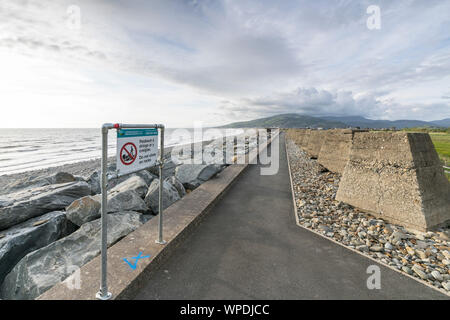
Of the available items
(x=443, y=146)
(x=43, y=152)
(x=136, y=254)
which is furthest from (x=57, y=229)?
(x=443, y=146)

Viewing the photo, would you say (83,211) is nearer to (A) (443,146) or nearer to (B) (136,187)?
(B) (136,187)

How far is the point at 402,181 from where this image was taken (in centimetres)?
408

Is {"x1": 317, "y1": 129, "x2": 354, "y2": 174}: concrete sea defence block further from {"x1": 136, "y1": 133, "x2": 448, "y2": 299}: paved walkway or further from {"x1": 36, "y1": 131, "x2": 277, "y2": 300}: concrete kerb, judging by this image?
{"x1": 36, "y1": 131, "x2": 277, "y2": 300}: concrete kerb

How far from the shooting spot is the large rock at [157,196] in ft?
15.4

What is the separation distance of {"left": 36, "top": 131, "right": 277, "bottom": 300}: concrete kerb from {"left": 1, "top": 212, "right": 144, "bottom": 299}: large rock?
25 cm

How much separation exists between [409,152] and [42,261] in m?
6.25

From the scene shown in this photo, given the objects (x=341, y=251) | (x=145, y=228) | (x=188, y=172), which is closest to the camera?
(x=341, y=251)

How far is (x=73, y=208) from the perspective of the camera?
399 centimetres

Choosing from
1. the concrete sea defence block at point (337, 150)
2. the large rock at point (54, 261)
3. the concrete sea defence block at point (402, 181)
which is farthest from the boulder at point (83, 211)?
the concrete sea defence block at point (337, 150)

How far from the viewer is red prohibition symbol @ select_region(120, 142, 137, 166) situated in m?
2.17

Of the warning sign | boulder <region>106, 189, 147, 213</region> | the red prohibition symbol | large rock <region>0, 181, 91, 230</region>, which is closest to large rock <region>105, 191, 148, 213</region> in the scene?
boulder <region>106, 189, 147, 213</region>

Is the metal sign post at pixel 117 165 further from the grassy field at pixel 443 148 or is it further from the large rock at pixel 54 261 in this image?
the grassy field at pixel 443 148

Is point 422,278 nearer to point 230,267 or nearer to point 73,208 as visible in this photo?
point 230,267

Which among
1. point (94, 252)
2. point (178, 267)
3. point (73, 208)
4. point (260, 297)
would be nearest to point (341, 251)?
point (260, 297)
